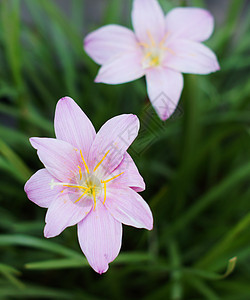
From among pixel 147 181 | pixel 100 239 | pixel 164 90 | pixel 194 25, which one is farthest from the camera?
pixel 147 181

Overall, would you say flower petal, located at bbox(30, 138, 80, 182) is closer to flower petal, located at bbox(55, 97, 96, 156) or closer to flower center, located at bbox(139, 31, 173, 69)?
flower petal, located at bbox(55, 97, 96, 156)

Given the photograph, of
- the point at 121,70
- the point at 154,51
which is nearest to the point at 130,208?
the point at 121,70

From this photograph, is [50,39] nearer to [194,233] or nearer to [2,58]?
[2,58]

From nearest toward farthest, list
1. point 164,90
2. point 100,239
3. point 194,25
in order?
point 100,239 < point 164,90 < point 194,25

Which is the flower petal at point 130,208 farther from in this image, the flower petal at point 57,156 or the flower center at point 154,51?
the flower center at point 154,51

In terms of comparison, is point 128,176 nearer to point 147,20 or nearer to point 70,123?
point 70,123

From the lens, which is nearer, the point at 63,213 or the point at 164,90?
the point at 63,213
